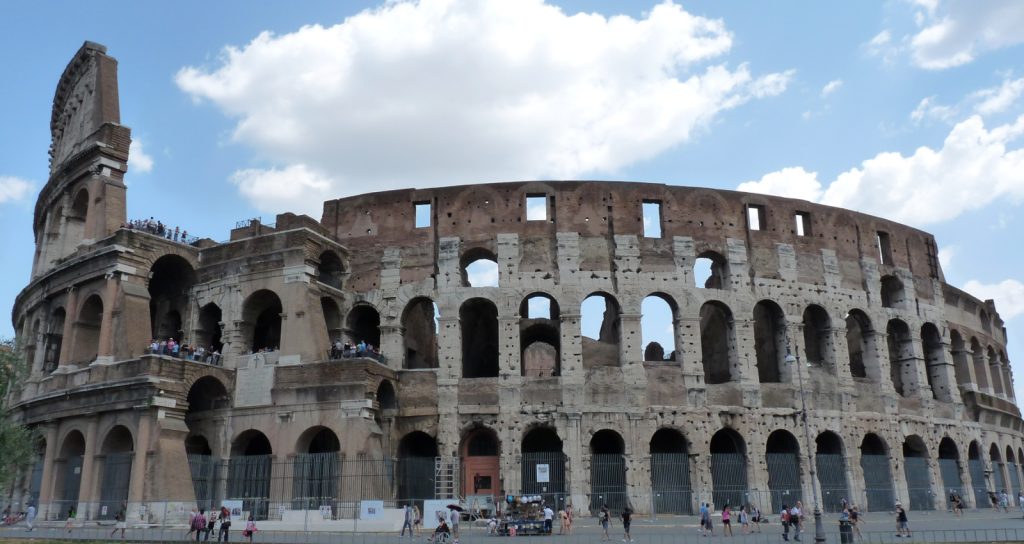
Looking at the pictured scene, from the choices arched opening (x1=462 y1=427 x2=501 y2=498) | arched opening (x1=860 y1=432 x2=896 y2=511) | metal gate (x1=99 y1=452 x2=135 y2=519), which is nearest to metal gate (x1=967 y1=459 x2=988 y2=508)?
arched opening (x1=860 y1=432 x2=896 y2=511)

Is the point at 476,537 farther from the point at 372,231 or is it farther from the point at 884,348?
the point at 884,348

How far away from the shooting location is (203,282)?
28.9 meters

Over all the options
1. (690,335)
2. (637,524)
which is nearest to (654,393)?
(690,335)

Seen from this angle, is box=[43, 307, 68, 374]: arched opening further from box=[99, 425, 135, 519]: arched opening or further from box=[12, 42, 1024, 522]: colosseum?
box=[99, 425, 135, 519]: arched opening

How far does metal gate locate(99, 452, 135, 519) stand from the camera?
2434 centimetres

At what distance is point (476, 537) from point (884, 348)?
18.2 metres

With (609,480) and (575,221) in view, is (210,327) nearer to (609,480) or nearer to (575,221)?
(575,221)

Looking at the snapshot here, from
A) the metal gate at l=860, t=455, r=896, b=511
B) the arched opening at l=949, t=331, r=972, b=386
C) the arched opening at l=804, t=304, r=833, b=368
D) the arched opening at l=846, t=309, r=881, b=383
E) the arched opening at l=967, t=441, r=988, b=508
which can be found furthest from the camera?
the arched opening at l=949, t=331, r=972, b=386

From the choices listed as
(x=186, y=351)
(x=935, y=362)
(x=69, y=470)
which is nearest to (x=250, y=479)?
(x=186, y=351)

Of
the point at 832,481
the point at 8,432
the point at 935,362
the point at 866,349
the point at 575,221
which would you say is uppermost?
the point at 575,221

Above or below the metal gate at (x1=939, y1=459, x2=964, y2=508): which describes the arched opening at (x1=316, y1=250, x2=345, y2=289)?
above

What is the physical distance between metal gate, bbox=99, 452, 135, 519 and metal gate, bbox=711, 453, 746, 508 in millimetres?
18069

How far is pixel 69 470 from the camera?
26.7m

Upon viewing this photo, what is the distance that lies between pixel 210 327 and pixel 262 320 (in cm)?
191
